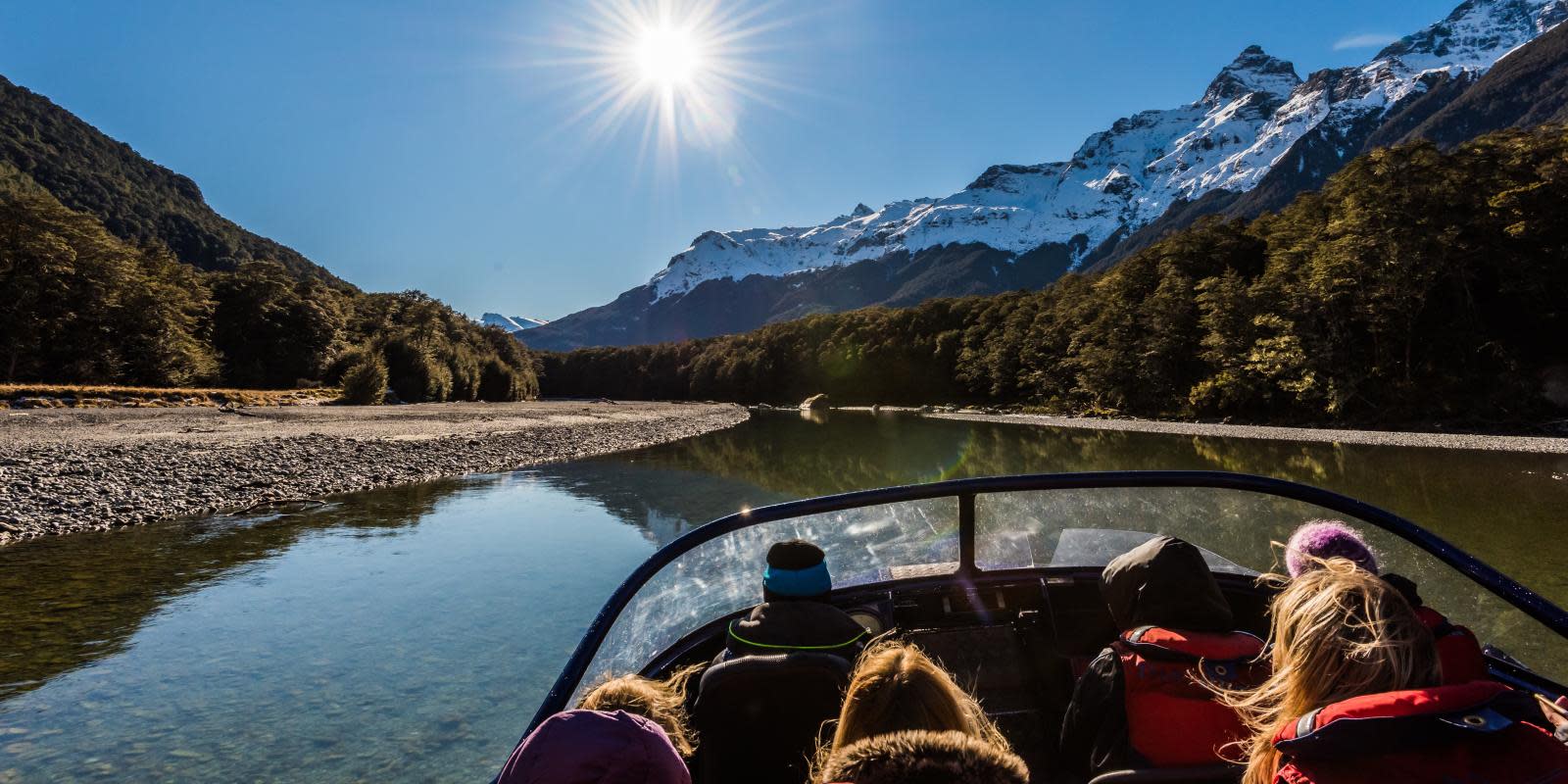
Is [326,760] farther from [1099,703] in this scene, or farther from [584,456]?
[584,456]

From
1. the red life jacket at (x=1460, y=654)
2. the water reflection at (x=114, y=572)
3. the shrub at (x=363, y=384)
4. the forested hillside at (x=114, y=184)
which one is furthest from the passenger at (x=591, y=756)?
the forested hillside at (x=114, y=184)

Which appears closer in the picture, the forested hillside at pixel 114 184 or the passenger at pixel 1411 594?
the passenger at pixel 1411 594

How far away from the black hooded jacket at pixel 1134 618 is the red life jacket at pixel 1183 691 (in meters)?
0.06

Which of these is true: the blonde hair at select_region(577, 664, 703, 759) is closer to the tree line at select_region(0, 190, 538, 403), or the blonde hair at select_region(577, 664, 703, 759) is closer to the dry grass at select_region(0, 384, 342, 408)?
the dry grass at select_region(0, 384, 342, 408)

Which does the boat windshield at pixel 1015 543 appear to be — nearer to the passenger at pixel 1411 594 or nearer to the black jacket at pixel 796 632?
the passenger at pixel 1411 594

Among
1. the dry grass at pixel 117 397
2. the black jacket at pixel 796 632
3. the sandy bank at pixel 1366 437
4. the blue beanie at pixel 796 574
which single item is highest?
the dry grass at pixel 117 397

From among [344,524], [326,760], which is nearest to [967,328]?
[344,524]

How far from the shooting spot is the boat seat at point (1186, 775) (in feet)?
6.00

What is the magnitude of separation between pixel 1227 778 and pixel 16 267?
6094 centimetres

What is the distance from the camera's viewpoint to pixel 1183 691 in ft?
6.61

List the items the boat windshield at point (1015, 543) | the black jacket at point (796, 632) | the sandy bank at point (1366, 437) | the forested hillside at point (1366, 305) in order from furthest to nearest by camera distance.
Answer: the forested hillside at point (1366, 305) → the sandy bank at point (1366, 437) → the boat windshield at point (1015, 543) → the black jacket at point (796, 632)

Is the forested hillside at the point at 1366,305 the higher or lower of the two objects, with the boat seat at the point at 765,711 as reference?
higher

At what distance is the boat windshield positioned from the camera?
3.40m

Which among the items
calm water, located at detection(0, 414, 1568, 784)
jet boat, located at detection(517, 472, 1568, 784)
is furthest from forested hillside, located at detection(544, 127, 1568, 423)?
jet boat, located at detection(517, 472, 1568, 784)
